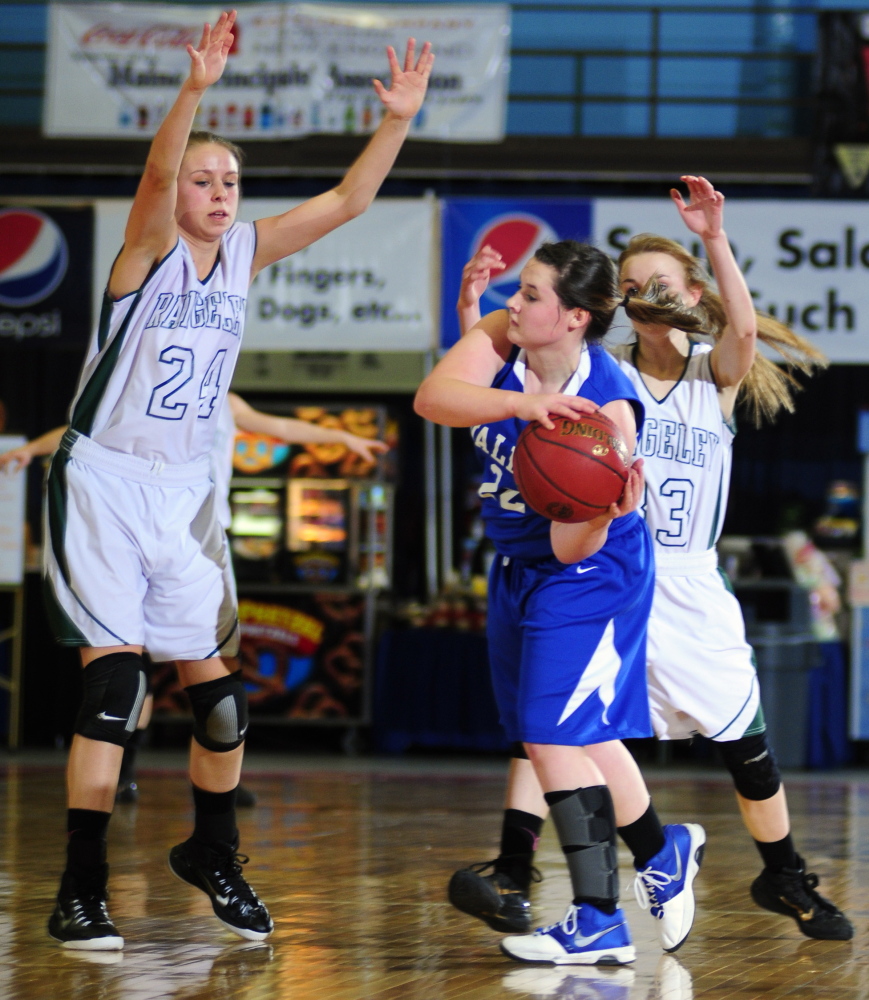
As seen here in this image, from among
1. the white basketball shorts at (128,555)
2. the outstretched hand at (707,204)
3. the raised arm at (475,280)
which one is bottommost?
the white basketball shorts at (128,555)

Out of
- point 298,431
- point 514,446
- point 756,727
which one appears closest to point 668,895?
point 756,727

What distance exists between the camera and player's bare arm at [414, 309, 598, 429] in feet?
9.65

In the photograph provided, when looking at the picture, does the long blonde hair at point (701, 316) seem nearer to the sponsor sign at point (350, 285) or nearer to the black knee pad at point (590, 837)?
the black knee pad at point (590, 837)

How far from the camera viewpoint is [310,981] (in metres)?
2.98

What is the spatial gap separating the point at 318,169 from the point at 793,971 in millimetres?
7427

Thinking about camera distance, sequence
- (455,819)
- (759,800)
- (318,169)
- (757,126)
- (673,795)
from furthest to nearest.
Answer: (757,126) < (318,169) < (673,795) < (455,819) < (759,800)

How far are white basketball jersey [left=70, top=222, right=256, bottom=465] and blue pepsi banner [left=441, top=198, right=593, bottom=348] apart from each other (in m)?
5.09

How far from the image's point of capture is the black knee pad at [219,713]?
11.4ft

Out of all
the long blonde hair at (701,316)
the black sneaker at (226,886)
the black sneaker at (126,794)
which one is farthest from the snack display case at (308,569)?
the black sneaker at (226,886)

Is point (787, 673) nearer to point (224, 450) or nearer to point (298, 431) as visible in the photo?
point (224, 450)

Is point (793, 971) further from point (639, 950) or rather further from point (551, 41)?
point (551, 41)

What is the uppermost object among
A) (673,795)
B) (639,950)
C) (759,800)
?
(759,800)

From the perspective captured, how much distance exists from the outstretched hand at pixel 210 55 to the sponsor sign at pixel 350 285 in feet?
17.2

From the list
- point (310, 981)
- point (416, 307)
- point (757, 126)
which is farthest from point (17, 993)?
point (757, 126)
